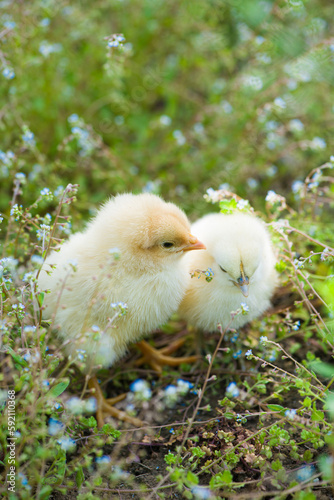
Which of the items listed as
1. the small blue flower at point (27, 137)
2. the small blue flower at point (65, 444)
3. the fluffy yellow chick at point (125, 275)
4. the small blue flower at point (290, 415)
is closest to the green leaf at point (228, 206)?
the fluffy yellow chick at point (125, 275)

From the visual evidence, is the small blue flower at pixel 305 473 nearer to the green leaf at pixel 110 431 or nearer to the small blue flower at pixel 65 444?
the green leaf at pixel 110 431

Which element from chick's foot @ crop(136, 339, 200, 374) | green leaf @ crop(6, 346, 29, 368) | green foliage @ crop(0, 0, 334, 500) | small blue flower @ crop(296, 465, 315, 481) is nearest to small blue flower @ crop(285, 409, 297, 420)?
green foliage @ crop(0, 0, 334, 500)

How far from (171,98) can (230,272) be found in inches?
114

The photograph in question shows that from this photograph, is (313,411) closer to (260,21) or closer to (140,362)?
(140,362)

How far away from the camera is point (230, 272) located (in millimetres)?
2490

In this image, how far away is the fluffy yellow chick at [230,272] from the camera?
2.48 meters

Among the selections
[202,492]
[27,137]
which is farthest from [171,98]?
[202,492]

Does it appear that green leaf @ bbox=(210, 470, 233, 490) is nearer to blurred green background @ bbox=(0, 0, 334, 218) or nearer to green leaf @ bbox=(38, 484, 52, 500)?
green leaf @ bbox=(38, 484, 52, 500)

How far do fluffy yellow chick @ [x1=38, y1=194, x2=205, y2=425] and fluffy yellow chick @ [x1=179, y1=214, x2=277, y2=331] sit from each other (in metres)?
0.17

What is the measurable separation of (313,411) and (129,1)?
4641 mm

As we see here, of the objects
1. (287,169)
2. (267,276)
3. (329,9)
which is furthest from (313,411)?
(329,9)

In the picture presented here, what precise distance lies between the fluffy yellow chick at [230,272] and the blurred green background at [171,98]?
1113 millimetres

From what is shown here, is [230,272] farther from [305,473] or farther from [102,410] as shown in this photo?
[102,410]

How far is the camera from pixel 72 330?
247 cm
